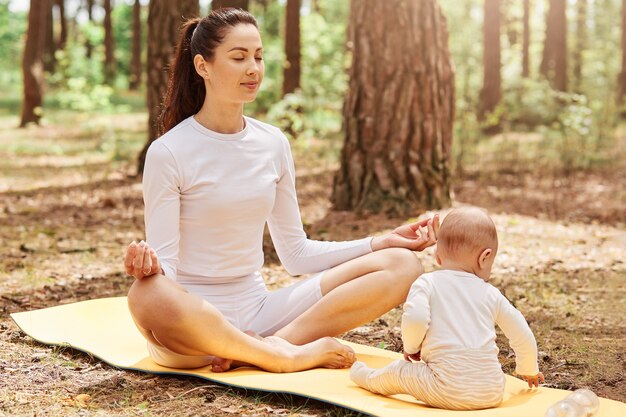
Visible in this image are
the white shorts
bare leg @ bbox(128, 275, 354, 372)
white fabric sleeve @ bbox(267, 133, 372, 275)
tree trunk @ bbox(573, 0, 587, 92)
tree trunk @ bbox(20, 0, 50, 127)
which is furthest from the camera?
tree trunk @ bbox(573, 0, 587, 92)

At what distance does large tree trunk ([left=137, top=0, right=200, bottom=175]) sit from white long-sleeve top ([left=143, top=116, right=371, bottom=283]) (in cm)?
624

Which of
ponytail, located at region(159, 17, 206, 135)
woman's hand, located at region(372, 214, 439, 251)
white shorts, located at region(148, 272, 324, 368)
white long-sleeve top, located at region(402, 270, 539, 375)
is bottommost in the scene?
white shorts, located at region(148, 272, 324, 368)

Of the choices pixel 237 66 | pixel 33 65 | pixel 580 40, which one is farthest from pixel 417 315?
pixel 580 40

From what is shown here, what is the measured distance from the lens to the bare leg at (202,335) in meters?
3.33

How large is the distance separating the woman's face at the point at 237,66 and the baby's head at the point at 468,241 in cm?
111

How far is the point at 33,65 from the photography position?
19312 mm

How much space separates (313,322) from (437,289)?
87 centimetres

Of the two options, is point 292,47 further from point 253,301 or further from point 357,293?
point 357,293

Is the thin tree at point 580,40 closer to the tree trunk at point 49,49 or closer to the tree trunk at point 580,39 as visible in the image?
the tree trunk at point 580,39

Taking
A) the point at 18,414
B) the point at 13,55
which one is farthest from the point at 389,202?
the point at 13,55

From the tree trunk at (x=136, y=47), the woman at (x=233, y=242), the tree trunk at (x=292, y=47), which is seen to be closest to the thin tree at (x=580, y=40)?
the tree trunk at (x=136, y=47)

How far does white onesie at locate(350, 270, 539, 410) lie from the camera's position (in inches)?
120

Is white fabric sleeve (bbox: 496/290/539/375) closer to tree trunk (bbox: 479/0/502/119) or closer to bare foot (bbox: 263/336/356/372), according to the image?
bare foot (bbox: 263/336/356/372)

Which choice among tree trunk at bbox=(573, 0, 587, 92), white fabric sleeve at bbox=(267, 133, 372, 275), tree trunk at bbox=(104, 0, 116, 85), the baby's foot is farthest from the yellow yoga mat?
tree trunk at bbox=(573, 0, 587, 92)
